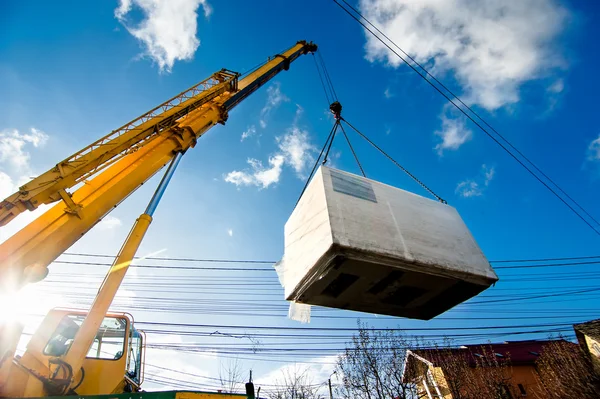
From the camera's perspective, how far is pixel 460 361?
652 inches

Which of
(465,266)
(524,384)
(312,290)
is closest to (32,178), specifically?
(312,290)

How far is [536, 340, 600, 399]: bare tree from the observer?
13.2 meters

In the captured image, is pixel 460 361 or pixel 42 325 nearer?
pixel 42 325

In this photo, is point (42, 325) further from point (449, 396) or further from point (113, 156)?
point (449, 396)

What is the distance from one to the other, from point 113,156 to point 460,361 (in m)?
18.9

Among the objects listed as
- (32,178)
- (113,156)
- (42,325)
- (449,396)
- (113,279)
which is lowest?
(449,396)

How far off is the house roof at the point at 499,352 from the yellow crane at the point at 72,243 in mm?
17189

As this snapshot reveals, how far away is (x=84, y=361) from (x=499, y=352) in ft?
74.8

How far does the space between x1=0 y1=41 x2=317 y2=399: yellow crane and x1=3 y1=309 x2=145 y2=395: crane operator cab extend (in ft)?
0.04

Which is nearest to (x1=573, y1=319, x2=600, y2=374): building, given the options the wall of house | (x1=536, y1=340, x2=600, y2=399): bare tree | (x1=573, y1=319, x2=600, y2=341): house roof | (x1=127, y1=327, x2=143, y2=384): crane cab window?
(x1=573, y1=319, x2=600, y2=341): house roof

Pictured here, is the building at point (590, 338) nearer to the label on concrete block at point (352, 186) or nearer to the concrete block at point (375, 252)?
the concrete block at point (375, 252)

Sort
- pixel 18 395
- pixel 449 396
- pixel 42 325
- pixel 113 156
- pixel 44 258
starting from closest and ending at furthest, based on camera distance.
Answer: pixel 18 395, pixel 44 258, pixel 42 325, pixel 113 156, pixel 449 396

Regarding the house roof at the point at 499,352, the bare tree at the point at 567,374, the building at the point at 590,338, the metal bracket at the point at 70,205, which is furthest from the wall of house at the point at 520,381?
the metal bracket at the point at 70,205

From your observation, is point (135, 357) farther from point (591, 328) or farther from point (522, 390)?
point (591, 328)
